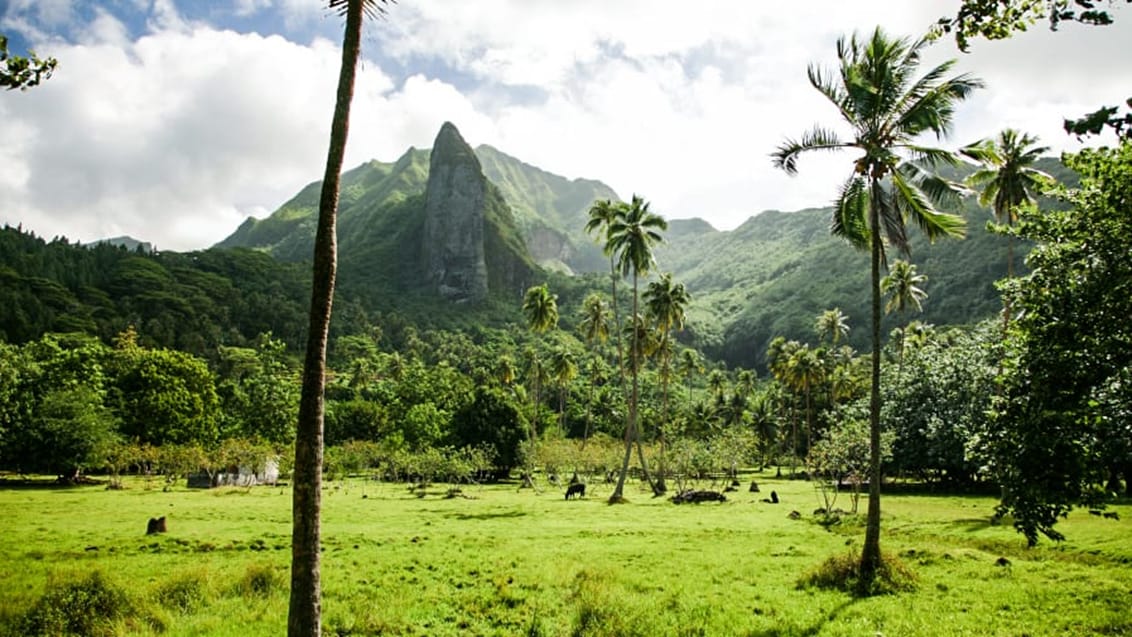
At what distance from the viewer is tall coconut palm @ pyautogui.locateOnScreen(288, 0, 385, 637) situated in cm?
952

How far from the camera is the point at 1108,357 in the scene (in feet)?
35.1

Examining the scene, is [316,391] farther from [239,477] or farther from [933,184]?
[239,477]

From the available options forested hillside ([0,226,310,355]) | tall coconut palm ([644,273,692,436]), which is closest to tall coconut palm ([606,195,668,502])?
tall coconut palm ([644,273,692,436])

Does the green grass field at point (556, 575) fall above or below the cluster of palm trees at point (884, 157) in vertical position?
below

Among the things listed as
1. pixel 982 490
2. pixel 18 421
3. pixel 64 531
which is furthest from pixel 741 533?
pixel 18 421

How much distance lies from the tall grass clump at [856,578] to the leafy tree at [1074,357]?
17.9ft

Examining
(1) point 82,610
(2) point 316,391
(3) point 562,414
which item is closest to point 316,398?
(2) point 316,391

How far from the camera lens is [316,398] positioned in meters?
10.0

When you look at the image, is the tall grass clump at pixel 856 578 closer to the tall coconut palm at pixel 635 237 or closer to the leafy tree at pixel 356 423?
the tall coconut palm at pixel 635 237

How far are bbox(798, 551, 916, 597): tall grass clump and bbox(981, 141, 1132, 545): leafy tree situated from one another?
544 centimetres

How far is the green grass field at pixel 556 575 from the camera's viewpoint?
12977 millimetres

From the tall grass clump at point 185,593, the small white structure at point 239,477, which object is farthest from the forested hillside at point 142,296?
the tall grass clump at point 185,593

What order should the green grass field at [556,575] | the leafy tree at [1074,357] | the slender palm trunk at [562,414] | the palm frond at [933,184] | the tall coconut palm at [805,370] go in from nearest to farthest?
the leafy tree at [1074,357], the green grass field at [556,575], the palm frond at [933,184], the tall coconut palm at [805,370], the slender palm trunk at [562,414]

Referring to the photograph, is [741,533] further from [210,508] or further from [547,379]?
[547,379]
